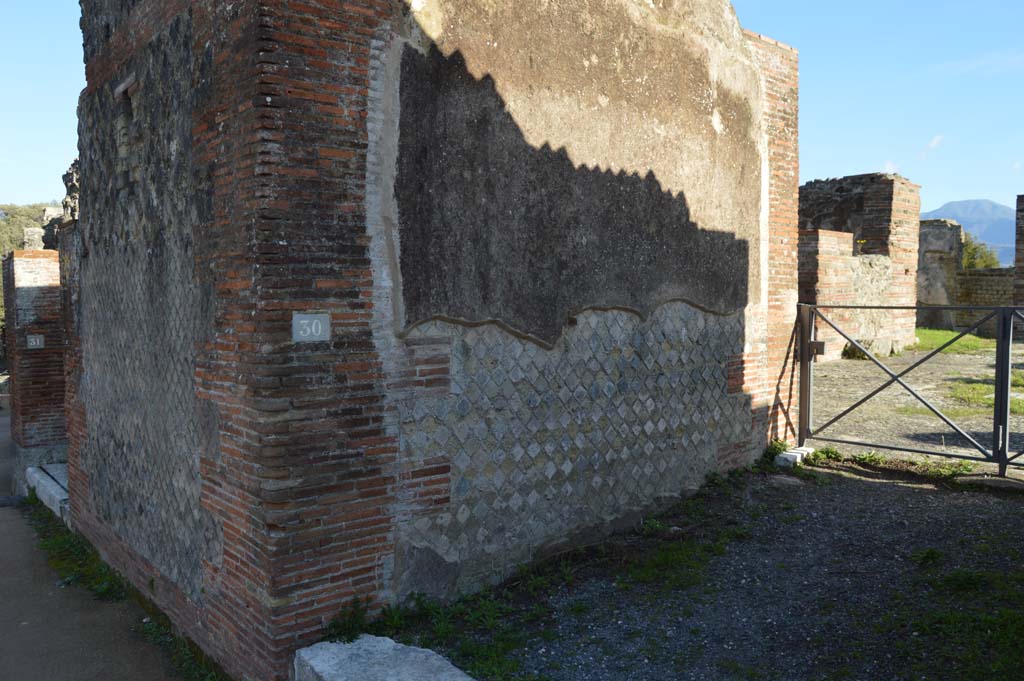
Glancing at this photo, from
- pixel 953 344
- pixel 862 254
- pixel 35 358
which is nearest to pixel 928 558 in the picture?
pixel 35 358

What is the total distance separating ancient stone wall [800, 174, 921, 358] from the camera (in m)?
13.1

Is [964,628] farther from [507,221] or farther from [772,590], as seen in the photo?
[507,221]

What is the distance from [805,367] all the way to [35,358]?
9649mm

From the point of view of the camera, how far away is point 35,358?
34.0 feet

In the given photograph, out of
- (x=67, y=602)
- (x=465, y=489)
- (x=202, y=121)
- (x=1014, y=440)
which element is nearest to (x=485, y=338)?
(x=465, y=489)

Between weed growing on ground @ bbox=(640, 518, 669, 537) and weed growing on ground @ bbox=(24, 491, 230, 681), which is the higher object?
weed growing on ground @ bbox=(640, 518, 669, 537)

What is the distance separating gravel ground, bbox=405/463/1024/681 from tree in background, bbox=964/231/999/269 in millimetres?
22711

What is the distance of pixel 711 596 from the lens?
180 inches

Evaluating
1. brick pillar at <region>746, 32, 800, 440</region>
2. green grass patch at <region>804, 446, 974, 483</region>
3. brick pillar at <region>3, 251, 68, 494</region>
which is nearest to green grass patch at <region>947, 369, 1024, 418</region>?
green grass patch at <region>804, 446, 974, 483</region>

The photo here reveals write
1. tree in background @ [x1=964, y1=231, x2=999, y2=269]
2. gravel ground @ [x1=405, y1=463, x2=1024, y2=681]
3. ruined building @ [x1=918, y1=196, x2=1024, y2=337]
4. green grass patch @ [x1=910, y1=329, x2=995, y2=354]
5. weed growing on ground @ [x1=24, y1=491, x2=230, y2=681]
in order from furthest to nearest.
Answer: tree in background @ [x1=964, y1=231, x2=999, y2=269]
ruined building @ [x1=918, y1=196, x2=1024, y2=337]
green grass patch @ [x1=910, y1=329, x2=995, y2=354]
weed growing on ground @ [x1=24, y1=491, x2=230, y2=681]
gravel ground @ [x1=405, y1=463, x2=1024, y2=681]

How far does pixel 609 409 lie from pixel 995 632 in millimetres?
2539

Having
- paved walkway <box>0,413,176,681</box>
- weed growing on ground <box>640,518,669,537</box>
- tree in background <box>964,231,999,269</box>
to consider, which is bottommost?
paved walkway <box>0,413,176,681</box>

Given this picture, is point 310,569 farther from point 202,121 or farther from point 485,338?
point 202,121

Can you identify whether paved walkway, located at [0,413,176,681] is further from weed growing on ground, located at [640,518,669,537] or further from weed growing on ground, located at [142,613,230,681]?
weed growing on ground, located at [640,518,669,537]
